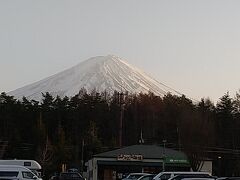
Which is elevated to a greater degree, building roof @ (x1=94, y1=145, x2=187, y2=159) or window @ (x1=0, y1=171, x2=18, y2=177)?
building roof @ (x1=94, y1=145, x2=187, y2=159)

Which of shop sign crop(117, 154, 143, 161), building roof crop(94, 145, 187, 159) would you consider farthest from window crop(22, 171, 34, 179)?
shop sign crop(117, 154, 143, 161)

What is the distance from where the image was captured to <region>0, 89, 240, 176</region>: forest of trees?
8412cm

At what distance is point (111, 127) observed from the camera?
104 metres

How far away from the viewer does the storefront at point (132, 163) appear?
65750 mm

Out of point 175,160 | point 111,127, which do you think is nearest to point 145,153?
point 175,160

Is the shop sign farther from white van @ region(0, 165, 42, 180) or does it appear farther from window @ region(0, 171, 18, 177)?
window @ region(0, 171, 18, 177)

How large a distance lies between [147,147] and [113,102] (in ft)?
131

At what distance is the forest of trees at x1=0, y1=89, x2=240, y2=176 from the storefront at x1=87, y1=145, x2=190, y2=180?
7318 mm

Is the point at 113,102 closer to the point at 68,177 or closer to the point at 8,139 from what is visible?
the point at 8,139

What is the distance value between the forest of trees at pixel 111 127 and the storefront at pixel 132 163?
24.0 ft

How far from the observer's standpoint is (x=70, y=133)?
101 metres

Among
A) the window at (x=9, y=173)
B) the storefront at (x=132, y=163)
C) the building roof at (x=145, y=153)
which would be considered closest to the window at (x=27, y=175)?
the window at (x=9, y=173)

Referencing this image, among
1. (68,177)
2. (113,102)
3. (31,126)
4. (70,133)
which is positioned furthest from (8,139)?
(68,177)

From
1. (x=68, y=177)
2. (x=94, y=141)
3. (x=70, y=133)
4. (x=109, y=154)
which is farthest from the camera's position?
(x=70, y=133)
